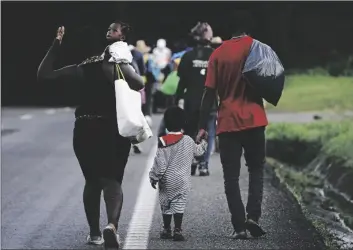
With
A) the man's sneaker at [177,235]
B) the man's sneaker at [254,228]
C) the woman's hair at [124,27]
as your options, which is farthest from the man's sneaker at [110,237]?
the woman's hair at [124,27]

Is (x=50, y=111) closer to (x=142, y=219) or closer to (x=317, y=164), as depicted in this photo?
(x=317, y=164)

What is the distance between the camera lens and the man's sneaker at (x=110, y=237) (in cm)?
686

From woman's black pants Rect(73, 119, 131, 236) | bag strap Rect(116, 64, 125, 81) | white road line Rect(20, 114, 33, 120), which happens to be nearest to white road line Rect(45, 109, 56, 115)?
white road line Rect(20, 114, 33, 120)

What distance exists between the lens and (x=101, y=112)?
23.1ft

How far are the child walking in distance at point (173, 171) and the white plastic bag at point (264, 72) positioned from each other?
647 mm

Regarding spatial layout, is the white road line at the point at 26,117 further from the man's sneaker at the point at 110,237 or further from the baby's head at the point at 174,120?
the man's sneaker at the point at 110,237

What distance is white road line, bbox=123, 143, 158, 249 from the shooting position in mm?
7445

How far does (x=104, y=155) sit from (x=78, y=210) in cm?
238

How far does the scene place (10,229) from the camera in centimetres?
832

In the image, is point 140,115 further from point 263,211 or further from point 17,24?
point 17,24

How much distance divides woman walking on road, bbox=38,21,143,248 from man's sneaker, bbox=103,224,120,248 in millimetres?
38

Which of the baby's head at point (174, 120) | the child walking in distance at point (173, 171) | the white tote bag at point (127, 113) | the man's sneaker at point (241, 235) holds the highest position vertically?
the white tote bag at point (127, 113)

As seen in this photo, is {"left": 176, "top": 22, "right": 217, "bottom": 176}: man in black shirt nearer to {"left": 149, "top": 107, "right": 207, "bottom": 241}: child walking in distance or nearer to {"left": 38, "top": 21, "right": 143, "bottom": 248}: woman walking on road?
{"left": 149, "top": 107, "right": 207, "bottom": 241}: child walking in distance

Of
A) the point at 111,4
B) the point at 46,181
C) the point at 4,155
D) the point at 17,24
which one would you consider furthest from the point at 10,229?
the point at 17,24
